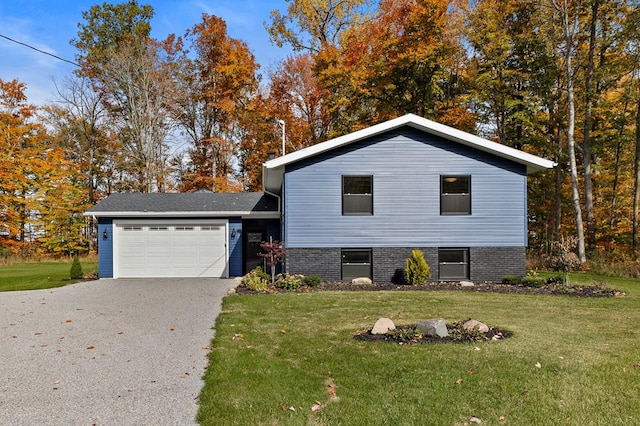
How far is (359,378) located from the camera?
210 inches

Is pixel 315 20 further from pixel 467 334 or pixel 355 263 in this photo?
pixel 467 334

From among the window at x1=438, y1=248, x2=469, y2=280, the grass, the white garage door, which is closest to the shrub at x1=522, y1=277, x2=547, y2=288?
the window at x1=438, y1=248, x2=469, y2=280

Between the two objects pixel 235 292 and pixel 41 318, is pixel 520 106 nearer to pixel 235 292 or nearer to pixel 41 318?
pixel 235 292

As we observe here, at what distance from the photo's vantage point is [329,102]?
985 inches

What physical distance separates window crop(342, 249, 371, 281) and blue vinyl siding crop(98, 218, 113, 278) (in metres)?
8.93

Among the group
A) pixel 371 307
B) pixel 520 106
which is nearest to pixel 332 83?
pixel 520 106

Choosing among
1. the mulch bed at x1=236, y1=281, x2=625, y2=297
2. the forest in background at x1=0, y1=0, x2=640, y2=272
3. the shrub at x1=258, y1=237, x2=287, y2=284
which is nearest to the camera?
the mulch bed at x1=236, y1=281, x2=625, y2=297

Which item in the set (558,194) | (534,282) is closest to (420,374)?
(534,282)

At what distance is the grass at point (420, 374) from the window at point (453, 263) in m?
6.08

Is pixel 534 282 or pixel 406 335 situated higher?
pixel 406 335

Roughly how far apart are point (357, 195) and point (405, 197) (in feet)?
5.23

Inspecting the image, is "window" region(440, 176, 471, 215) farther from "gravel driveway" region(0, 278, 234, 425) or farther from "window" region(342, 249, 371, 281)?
"gravel driveway" region(0, 278, 234, 425)

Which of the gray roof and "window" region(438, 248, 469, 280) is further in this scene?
the gray roof

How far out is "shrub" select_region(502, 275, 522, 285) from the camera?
47.8ft
